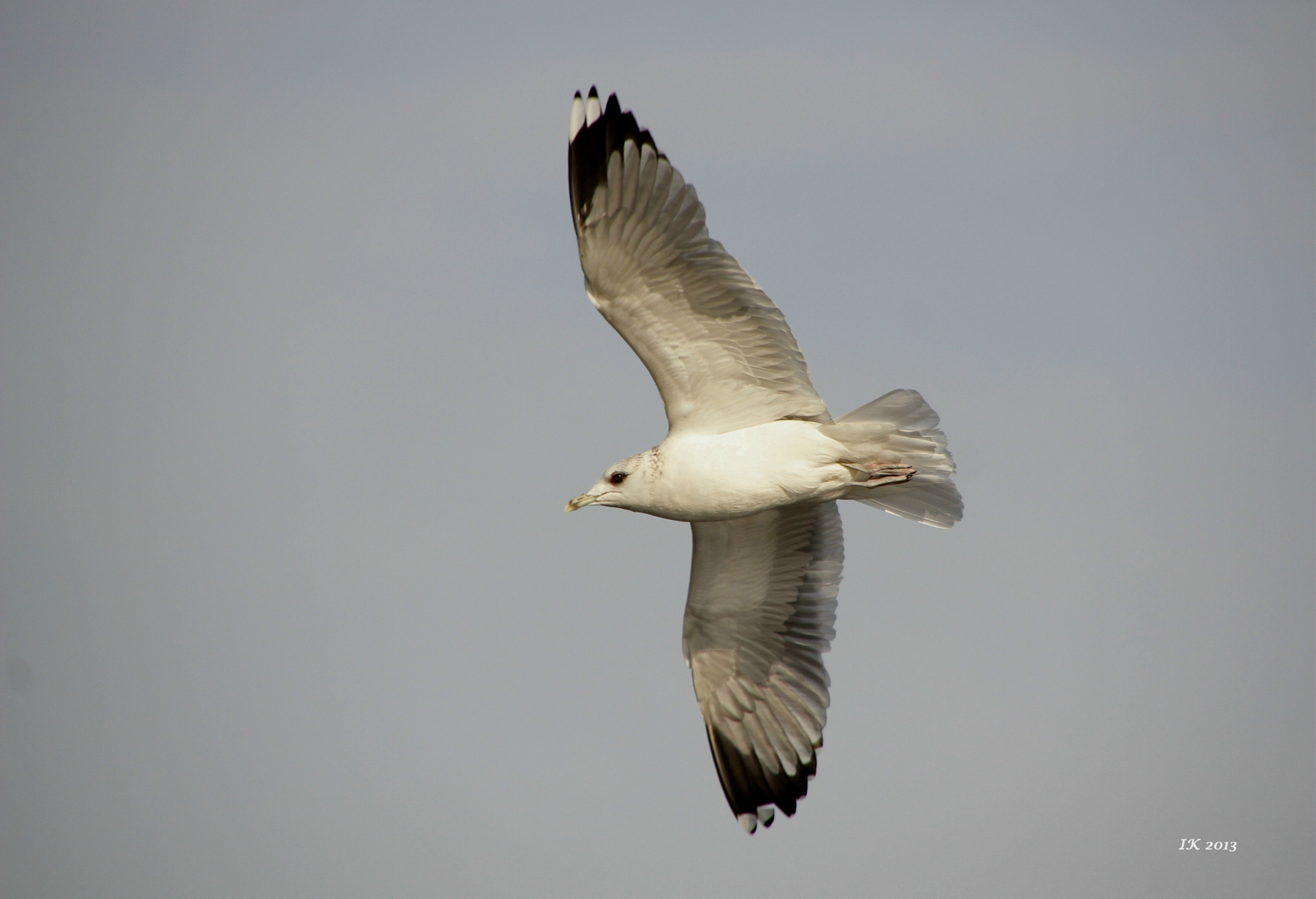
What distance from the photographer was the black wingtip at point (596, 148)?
310 inches

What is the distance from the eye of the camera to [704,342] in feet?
27.0

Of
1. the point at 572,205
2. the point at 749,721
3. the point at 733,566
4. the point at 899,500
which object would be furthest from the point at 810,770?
the point at 572,205

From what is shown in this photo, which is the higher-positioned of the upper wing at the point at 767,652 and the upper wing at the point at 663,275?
the upper wing at the point at 663,275

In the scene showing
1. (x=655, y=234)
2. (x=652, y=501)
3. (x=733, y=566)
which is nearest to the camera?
(x=655, y=234)

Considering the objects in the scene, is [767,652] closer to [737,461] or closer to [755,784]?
[755,784]

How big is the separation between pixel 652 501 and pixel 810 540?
1.67 meters

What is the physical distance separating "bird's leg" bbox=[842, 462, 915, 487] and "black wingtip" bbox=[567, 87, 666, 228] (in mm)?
2194

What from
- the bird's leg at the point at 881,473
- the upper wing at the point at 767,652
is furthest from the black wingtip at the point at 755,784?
the bird's leg at the point at 881,473

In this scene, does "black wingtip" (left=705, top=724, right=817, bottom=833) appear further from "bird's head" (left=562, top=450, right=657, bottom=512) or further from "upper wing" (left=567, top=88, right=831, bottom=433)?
Answer: "upper wing" (left=567, top=88, right=831, bottom=433)

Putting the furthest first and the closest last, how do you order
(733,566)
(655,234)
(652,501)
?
(733,566)
(652,501)
(655,234)

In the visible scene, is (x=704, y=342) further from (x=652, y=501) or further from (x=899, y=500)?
(x=899, y=500)

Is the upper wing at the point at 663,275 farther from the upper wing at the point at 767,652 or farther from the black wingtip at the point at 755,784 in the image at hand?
the black wingtip at the point at 755,784

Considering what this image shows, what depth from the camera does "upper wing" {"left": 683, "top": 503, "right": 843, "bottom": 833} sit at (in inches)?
379

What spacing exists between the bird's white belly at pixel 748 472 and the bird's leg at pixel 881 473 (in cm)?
9
